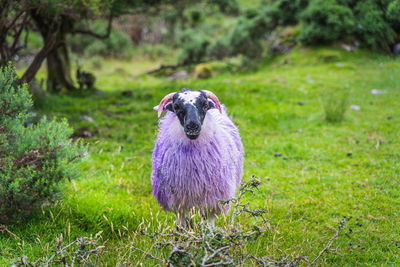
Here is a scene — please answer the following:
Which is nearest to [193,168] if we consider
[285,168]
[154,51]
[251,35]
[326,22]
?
[285,168]

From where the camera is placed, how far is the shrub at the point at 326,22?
27.9 feet

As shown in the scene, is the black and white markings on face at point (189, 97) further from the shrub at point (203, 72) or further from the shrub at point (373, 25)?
the shrub at point (203, 72)

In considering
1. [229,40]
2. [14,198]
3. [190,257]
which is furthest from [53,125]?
[229,40]

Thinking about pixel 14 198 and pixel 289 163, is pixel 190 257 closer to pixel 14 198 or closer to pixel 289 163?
pixel 14 198

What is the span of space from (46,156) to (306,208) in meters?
3.52

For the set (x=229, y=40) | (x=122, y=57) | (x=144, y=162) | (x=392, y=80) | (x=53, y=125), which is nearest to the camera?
(x=53, y=125)

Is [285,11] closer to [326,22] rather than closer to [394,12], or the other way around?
[326,22]

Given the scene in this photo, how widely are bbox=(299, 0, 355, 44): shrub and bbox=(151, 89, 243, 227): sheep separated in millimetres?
6332

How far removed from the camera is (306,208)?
14.4 feet

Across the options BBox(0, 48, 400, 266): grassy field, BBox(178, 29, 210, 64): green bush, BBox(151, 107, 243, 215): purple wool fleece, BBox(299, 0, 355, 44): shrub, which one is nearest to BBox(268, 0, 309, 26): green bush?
BBox(299, 0, 355, 44): shrub

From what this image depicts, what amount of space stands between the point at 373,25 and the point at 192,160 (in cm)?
544

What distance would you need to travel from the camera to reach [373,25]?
21.0 feet

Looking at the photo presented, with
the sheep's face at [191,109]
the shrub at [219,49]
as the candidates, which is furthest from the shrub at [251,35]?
the sheep's face at [191,109]

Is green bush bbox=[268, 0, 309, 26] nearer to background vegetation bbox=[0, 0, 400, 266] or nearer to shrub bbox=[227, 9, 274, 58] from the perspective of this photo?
background vegetation bbox=[0, 0, 400, 266]
